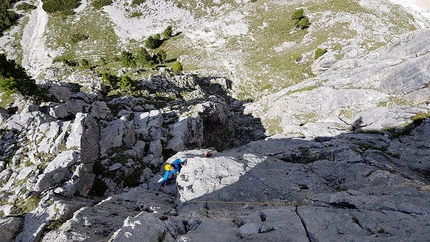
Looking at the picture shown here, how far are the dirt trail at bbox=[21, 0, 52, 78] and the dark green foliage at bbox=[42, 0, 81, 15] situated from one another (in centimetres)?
227

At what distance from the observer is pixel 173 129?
30.4 m

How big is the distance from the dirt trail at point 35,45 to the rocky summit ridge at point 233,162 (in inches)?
1177

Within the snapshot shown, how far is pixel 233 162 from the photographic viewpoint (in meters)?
16.6

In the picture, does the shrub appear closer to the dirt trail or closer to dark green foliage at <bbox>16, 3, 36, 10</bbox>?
the dirt trail

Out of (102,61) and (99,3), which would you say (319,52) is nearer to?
(102,61)

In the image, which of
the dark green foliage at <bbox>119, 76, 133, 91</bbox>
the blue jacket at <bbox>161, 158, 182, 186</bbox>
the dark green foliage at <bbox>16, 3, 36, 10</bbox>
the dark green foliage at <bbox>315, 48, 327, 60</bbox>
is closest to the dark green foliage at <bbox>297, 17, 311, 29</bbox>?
the dark green foliage at <bbox>315, 48, 327, 60</bbox>

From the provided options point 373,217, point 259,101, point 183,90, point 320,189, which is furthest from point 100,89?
point 373,217

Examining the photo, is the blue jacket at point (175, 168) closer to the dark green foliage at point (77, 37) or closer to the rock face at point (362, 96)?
the rock face at point (362, 96)

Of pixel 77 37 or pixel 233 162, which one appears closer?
pixel 233 162

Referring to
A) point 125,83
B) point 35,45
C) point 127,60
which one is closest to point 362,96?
point 125,83

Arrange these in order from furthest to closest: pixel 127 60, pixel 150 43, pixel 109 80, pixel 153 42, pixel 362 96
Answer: pixel 153 42 → pixel 150 43 → pixel 127 60 → pixel 109 80 → pixel 362 96

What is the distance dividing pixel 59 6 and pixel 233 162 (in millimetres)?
86996

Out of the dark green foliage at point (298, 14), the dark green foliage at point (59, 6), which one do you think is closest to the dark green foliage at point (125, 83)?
the dark green foliage at point (298, 14)

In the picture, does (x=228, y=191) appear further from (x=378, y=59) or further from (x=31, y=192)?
(x=378, y=59)
